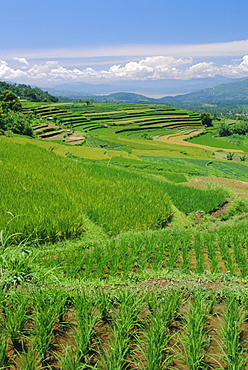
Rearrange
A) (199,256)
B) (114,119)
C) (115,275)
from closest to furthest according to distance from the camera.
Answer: (115,275) < (199,256) < (114,119)

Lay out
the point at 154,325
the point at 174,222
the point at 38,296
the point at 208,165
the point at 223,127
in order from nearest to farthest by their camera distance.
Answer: the point at 154,325, the point at 38,296, the point at 174,222, the point at 208,165, the point at 223,127

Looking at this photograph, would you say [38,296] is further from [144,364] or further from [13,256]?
[144,364]

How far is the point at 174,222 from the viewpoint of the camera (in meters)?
8.05

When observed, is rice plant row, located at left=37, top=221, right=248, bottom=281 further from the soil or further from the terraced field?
the terraced field

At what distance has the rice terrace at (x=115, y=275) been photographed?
7.22 feet

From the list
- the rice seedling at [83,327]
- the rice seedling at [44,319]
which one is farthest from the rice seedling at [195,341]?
the rice seedling at [44,319]

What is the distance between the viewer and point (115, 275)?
3973mm

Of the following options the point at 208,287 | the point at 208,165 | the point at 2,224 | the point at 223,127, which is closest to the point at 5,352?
the point at 208,287

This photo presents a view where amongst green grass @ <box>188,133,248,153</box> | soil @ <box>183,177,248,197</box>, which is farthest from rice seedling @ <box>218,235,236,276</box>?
green grass @ <box>188,133,248,153</box>

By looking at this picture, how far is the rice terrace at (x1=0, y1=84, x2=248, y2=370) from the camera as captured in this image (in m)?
2.20

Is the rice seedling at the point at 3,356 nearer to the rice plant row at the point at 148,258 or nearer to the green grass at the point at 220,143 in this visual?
the rice plant row at the point at 148,258

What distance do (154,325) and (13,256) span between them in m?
1.79

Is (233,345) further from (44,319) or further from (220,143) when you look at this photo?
(220,143)

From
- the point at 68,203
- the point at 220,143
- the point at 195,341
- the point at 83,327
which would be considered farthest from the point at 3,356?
the point at 220,143
